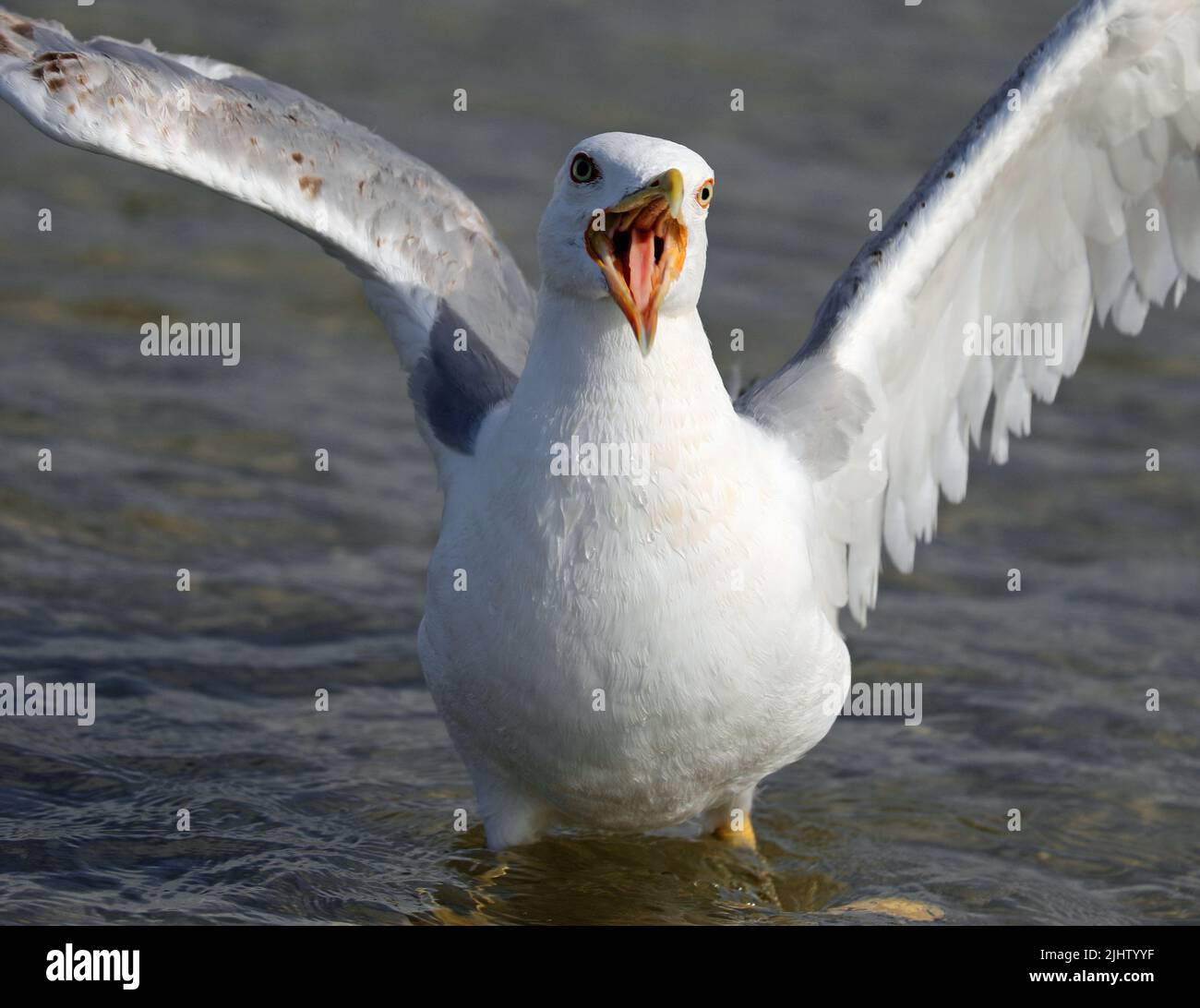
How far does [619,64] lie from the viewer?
1327cm

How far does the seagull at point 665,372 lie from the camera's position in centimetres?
493

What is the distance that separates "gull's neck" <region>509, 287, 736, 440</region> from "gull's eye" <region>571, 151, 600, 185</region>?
0.30 metres

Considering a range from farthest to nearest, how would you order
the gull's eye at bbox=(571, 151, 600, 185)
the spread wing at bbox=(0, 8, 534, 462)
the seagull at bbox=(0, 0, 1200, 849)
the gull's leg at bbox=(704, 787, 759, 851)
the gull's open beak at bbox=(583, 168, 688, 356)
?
the gull's leg at bbox=(704, 787, 759, 851) < the spread wing at bbox=(0, 8, 534, 462) < the seagull at bbox=(0, 0, 1200, 849) < the gull's eye at bbox=(571, 151, 600, 185) < the gull's open beak at bbox=(583, 168, 688, 356)

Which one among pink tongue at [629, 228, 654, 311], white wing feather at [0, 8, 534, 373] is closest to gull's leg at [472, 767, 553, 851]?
white wing feather at [0, 8, 534, 373]

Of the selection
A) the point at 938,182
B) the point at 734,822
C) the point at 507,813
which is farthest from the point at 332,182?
the point at 734,822

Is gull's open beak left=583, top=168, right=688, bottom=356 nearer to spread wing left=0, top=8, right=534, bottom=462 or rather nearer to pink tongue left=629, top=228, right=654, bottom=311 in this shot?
pink tongue left=629, top=228, right=654, bottom=311

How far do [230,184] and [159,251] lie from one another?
503 cm

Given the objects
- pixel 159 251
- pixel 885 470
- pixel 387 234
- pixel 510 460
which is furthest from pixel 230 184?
pixel 159 251

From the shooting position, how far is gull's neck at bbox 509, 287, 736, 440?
489 cm

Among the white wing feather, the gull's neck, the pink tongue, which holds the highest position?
the white wing feather

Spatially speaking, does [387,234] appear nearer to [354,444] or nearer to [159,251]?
[354,444]

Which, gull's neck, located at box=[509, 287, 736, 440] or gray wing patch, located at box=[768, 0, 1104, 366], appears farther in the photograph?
gray wing patch, located at box=[768, 0, 1104, 366]

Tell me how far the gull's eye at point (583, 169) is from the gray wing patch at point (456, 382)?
988 millimetres

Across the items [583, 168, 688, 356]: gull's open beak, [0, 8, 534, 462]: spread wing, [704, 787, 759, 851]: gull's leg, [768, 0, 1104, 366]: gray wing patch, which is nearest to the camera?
[583, 168, 688, 356]: gull's open beak
